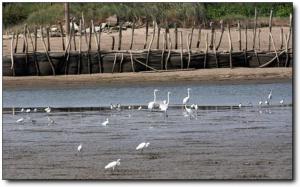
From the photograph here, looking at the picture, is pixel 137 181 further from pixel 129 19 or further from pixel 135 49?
pixel 135 49

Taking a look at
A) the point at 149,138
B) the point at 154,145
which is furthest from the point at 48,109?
the point at 154,145

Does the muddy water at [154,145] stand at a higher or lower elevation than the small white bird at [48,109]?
lower

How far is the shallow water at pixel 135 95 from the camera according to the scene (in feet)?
43.8

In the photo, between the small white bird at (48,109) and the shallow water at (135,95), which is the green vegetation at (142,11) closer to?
the small white bird at (48,109)

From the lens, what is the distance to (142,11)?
10.1m

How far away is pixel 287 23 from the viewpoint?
9641 mm

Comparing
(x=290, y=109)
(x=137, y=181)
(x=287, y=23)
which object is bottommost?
(x=137, y=181)

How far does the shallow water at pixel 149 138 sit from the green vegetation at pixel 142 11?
0.85 m

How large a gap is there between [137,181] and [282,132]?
1.61m

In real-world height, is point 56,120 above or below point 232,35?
below

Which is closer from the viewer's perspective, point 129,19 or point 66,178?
point 66,178

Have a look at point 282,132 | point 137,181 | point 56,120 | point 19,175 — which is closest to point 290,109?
point 282,132

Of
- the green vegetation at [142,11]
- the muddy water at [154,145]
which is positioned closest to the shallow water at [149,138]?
the muddy water at [154,145]

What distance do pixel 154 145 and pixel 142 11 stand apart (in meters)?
1.31
